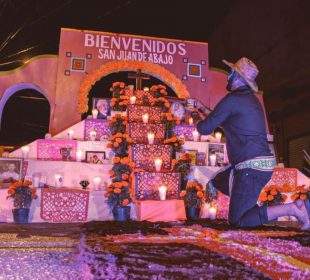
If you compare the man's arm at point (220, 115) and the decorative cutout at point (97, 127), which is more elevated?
the decorative cutout at point (97, 127)

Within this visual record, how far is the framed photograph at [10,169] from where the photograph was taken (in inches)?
223

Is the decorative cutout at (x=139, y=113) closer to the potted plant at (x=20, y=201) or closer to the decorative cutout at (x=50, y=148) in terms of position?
the decorative cutout at (x=50, y=148)

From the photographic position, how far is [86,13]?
11.9m

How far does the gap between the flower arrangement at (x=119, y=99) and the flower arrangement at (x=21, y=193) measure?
2480mm

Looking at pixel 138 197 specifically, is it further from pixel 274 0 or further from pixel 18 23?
pixel 18 23

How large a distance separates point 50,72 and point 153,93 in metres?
2.95

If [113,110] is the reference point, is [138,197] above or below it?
below

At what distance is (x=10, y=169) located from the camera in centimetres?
572

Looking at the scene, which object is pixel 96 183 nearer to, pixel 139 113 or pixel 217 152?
pixel 139 113

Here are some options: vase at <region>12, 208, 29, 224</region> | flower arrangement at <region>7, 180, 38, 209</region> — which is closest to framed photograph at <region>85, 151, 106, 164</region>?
flower arrangement at <region>7, 180, 38, 209</region>

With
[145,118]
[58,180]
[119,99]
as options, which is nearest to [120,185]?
[58,180]

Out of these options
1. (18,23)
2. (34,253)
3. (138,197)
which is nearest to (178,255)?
(34,253)

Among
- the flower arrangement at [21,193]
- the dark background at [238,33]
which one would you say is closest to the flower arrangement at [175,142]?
the flower arrangement at [21,193]

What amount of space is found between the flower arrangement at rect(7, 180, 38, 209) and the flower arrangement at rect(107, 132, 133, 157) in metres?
1.29
